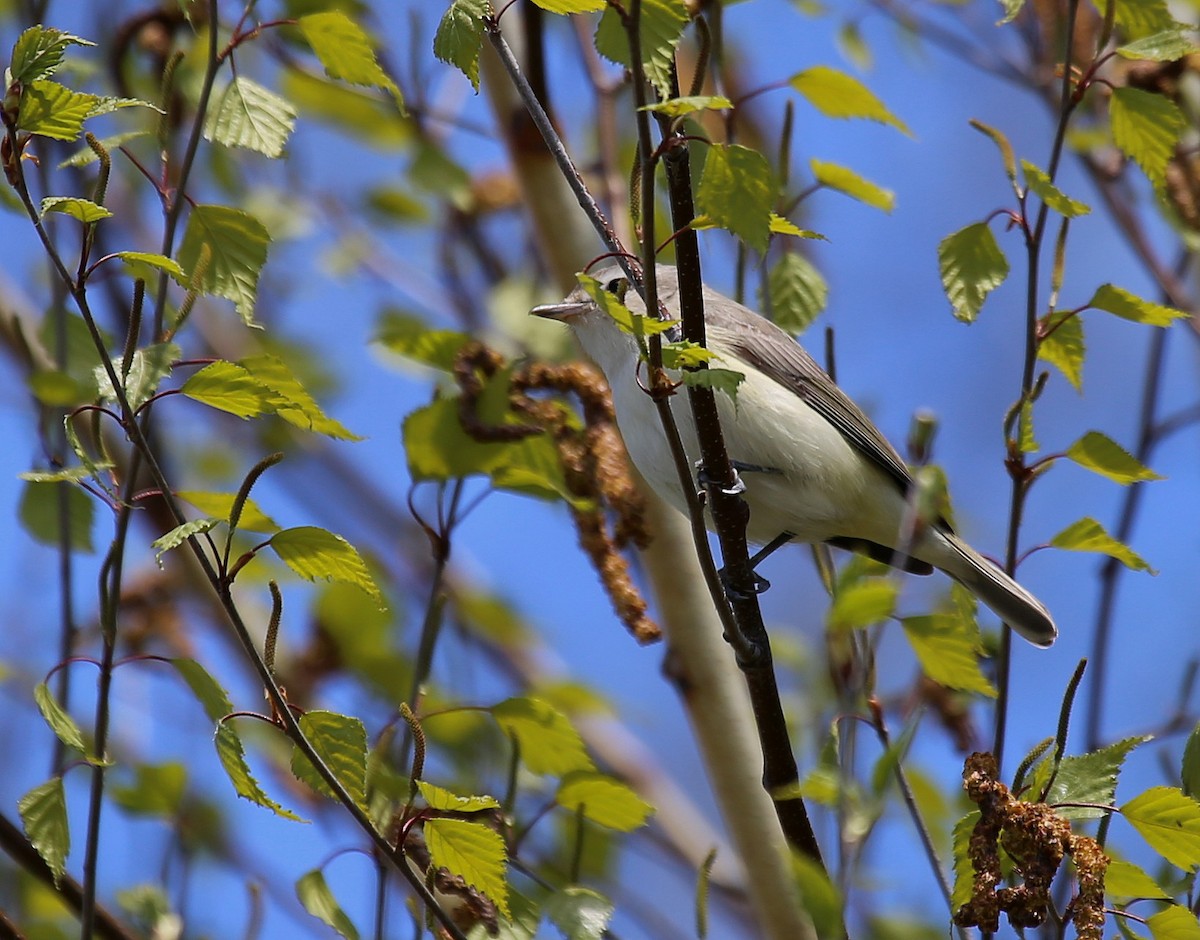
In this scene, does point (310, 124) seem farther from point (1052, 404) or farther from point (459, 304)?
point (1052, 404)

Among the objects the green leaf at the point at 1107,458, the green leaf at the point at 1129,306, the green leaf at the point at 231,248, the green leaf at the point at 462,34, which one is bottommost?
the green leaf at the point at 231,248

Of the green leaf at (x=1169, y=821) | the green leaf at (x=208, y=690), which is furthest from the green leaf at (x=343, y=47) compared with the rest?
the green leaf at (x=1169, y=821)

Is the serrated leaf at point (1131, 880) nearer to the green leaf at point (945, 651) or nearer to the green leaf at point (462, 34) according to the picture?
the green leaf at point (945, 651)

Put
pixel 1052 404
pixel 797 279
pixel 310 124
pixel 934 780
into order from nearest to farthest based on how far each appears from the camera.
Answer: pixel 797 279, pixel 934 780, pixel 310 124, pixel 1052 404

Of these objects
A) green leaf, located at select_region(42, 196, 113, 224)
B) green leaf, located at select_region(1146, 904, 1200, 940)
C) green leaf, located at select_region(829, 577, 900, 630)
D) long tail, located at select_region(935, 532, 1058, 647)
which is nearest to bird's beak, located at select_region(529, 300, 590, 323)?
long tail, located at select_region(935, 532, 1058, 647)

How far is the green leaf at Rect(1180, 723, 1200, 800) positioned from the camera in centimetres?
212

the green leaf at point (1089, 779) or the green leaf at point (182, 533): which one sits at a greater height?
the green leaf at point (1089, 779)

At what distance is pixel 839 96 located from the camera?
268cm

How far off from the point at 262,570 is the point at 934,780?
76.4 inches

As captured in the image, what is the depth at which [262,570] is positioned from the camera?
3857mm

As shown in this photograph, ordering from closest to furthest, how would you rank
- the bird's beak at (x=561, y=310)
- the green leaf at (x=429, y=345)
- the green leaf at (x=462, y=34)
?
the green leaf at (x=462, y=34) → the green leaf at (x=429, y=345) → the bird's beak at (x=561, y=310)

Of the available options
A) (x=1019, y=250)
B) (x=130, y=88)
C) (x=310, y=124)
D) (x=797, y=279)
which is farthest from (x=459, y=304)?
(x=1019, y=250)

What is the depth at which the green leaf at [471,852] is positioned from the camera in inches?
75.4

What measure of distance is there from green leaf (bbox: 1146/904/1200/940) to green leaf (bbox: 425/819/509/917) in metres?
0.88
